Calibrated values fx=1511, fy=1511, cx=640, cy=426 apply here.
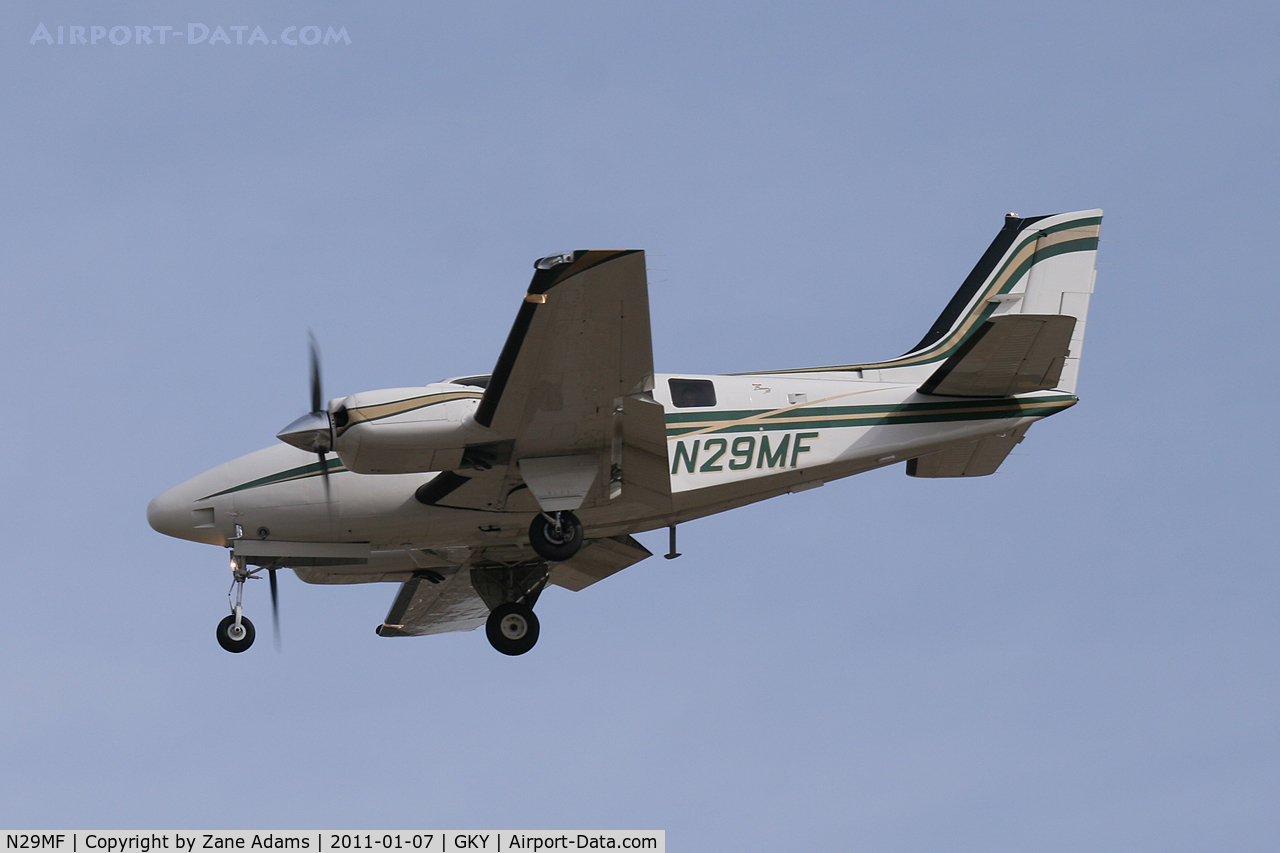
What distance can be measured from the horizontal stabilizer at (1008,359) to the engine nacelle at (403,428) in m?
6.77

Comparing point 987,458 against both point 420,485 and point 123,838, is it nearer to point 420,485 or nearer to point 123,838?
point 420,485

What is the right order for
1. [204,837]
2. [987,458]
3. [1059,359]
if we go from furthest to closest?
[987,458] < [1059,359] < [204,837]

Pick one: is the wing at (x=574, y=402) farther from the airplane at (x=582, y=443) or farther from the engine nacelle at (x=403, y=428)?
the engine nacelle at (x=403, y=428)

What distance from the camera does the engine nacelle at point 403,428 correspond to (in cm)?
1906

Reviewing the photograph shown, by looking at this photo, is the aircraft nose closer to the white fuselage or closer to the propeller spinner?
the white fuselage

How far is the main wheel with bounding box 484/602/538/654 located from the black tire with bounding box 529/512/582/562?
326cm

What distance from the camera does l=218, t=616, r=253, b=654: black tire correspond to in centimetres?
2105

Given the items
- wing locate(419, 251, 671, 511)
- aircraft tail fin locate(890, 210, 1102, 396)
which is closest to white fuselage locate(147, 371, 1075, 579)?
wing locate(419, 251, 671, 511)

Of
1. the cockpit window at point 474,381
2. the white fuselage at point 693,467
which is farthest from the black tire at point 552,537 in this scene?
the cockpit window at point 474,381

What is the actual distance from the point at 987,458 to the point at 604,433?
→ 6.56 metres

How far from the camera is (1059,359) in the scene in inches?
822

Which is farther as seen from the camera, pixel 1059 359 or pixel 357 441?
pixel 1059 359

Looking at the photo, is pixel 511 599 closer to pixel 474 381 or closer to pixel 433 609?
pixel 433 609

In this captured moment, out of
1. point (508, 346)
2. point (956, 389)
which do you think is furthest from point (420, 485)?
point (956, 389)
